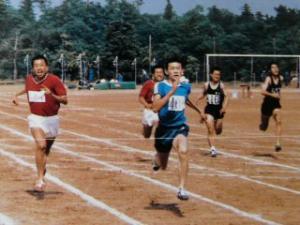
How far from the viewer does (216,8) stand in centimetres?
18188

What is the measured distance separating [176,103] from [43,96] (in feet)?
6.36

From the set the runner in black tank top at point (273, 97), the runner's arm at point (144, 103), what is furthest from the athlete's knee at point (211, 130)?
the runner in black tank top at point (273, 97)

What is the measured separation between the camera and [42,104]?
35.6 ft

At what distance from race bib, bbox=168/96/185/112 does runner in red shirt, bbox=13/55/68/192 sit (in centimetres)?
160

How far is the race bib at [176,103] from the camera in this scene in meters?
10.0

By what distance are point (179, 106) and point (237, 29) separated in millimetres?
129025

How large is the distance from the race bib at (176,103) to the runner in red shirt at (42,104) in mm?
1598

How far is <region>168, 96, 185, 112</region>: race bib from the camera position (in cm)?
1005

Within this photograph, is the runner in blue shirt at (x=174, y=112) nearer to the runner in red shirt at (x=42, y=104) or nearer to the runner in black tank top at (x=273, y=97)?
the runner in red shirt at (x=42, y=104)

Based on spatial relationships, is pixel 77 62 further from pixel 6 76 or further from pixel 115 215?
pixel 115 215

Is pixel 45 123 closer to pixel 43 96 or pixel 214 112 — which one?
pixel 43 96

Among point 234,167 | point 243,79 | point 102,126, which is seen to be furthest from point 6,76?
point 234,167

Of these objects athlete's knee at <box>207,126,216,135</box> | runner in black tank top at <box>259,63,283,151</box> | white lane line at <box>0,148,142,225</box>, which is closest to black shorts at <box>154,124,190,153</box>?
white lane line at <box>0,148,142,225</box>

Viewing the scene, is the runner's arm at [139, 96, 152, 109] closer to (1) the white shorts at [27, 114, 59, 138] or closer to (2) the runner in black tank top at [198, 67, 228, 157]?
(2) the runner in black tank top at [198, 67, 228, 157]
